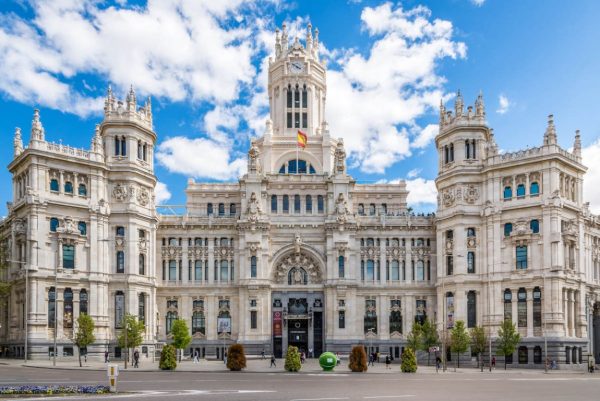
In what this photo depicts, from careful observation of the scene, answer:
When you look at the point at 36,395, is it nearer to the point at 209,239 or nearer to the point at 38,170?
the point at 38,170

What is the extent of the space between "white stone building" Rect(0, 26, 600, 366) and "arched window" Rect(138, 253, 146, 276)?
0.67 ft

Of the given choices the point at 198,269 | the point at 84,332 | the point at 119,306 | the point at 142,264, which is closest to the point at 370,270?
the point at 198,269

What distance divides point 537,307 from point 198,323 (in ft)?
160

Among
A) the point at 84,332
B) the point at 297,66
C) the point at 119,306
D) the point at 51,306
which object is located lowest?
the point at 84,332

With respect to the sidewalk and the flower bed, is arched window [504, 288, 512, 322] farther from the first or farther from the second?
the flower bed

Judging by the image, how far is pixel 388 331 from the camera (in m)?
107

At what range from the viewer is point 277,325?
106375 millimetres

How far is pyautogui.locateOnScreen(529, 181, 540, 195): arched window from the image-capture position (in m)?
93.5

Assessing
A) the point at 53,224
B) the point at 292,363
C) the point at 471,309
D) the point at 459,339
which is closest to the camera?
the point at 292,363

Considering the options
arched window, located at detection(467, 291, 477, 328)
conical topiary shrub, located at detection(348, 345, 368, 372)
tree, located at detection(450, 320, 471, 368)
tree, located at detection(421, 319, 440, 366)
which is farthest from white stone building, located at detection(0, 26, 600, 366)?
conical topiary shrub, located at detection(348, 345, 368, 372)

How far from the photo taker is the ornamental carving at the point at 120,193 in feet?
318

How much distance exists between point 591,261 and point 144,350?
64463mm

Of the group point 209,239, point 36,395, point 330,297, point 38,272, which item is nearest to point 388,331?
point 330,297

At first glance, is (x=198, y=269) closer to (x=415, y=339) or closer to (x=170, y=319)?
(x=170, y=319)
